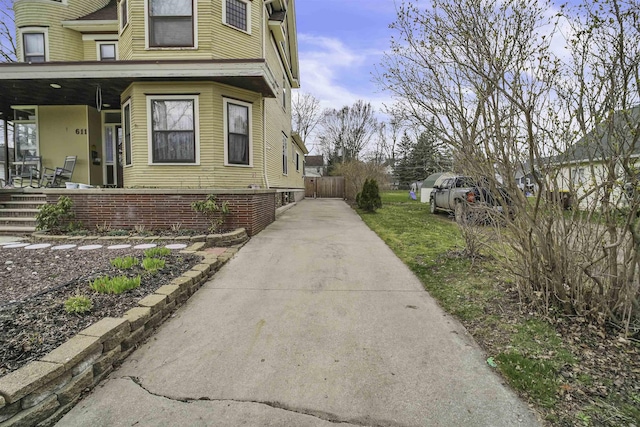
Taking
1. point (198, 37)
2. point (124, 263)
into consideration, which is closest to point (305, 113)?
point (198, 37)

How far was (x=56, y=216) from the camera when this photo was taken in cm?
716

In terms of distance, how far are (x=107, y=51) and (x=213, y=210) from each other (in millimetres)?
9023

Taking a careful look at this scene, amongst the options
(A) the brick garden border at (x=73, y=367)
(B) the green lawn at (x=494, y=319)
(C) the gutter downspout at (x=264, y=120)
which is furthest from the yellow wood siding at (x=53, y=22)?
(B) the green lawn at (x=494, y=319)

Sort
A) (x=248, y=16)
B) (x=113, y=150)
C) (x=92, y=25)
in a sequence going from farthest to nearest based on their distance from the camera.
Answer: (x=113, y=150), (x=92, y=25), (x=248, y=16)

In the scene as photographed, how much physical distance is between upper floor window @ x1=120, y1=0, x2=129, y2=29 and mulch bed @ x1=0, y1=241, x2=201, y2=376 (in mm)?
6662

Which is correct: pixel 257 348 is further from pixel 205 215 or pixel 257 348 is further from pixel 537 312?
pixel 205 215

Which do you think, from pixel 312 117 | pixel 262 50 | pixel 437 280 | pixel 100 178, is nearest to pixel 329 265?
pixel 437 280

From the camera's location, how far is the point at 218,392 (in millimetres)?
2389

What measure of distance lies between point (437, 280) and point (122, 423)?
13.0ft

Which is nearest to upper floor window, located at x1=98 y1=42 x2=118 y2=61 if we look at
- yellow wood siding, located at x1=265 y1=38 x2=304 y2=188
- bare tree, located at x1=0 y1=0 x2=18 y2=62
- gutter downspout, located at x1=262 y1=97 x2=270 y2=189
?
yellow wood siding, located at x1=265 y1=38 x2=304 y2=188

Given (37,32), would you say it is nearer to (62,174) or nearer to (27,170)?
(27,170)

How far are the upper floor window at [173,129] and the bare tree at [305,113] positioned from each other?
3429 cm

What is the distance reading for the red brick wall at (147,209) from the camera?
7426mm

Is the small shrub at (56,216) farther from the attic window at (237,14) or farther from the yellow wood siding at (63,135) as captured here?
the attic window at (237,14)
